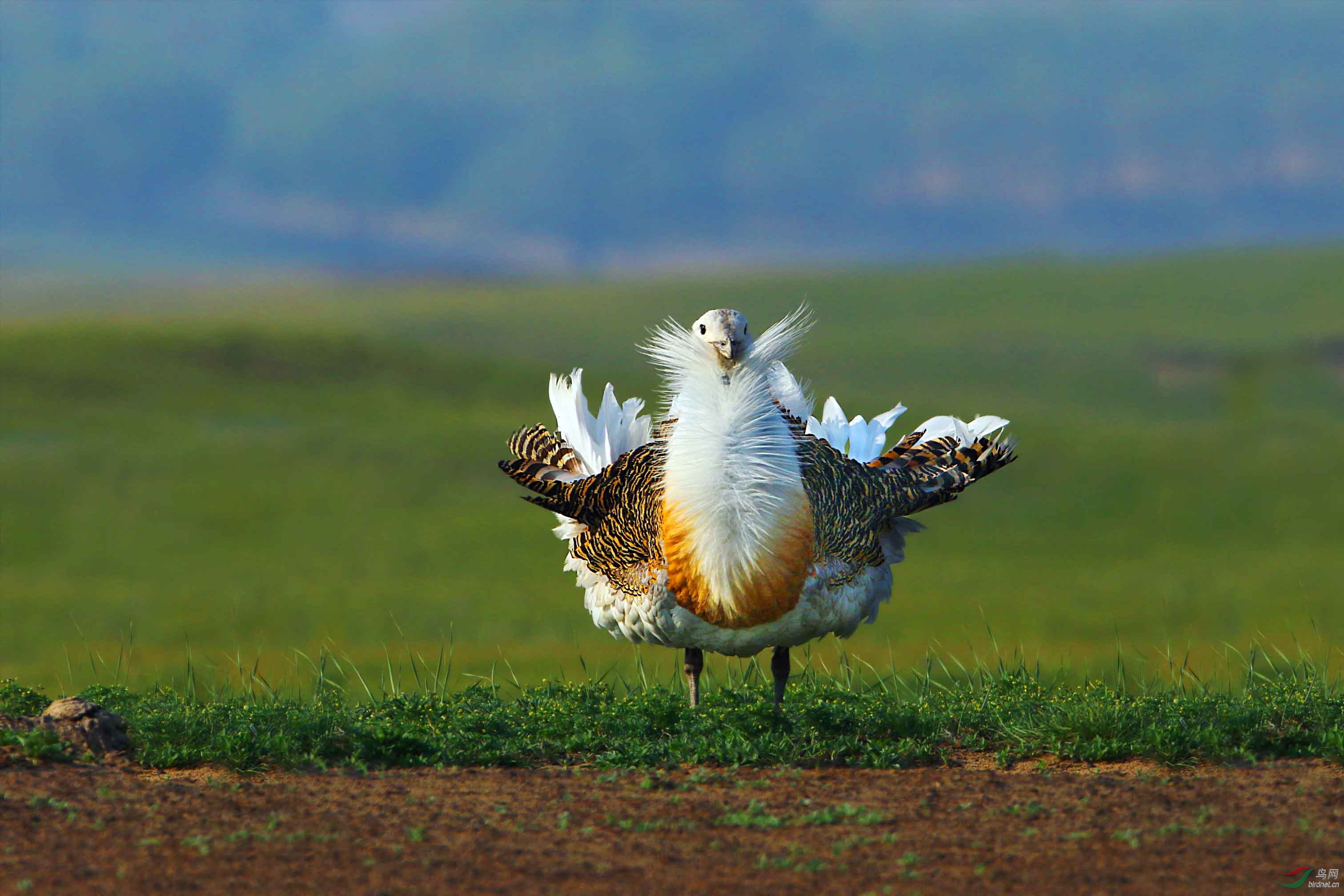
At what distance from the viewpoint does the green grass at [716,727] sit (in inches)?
252

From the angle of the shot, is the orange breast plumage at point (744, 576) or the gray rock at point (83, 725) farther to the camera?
the orange breast plumage at point (744, 576)

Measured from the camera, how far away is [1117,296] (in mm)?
106938

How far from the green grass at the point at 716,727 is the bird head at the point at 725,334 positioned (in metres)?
1.70

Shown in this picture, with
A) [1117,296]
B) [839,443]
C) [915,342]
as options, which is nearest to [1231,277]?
[1117,296]

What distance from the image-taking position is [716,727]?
261 inches

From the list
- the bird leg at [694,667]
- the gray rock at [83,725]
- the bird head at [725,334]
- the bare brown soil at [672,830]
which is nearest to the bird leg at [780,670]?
the bird leg at [694,667]

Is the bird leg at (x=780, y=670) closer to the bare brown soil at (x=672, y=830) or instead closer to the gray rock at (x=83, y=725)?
the bare brown soil at (x=672, y=830)

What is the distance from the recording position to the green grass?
252 inches

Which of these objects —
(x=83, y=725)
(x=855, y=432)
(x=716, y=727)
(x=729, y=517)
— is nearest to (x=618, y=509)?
(x=729, y=517)

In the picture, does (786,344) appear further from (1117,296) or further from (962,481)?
(1117,296)

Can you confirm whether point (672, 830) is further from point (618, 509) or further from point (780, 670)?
point (618, 509)

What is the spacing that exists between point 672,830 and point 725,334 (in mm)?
2641

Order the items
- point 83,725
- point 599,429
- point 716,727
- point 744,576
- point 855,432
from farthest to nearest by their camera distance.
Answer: point 855,432
point 599,429
point 744,576
point 716,727
point 83,725

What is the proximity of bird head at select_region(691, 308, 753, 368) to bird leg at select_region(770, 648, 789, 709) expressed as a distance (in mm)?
1530
